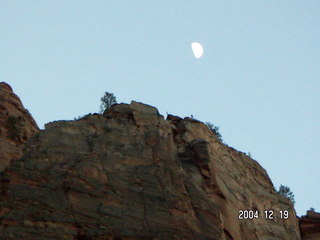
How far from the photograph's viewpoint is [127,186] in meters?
40.9

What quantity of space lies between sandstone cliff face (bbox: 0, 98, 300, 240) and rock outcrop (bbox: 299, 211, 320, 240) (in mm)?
1643

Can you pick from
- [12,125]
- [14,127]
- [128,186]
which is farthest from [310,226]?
[12,125]

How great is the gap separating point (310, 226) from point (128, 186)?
752 inches

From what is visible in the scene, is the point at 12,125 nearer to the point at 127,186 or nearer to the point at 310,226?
the point at 127,186

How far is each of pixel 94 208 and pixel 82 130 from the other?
8.03 m

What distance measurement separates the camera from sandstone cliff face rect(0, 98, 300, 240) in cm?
3775

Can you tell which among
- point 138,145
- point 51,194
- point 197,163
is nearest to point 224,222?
point 197,163

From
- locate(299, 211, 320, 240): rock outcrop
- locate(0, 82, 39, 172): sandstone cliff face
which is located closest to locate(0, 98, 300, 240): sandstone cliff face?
locate(299, 211, 320, 240): rock outcrop

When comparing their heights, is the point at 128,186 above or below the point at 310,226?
below

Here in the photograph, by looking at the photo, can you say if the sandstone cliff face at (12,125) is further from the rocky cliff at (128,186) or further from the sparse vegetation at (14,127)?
the rocky cliff at (128,186)

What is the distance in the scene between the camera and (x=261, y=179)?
54062mm

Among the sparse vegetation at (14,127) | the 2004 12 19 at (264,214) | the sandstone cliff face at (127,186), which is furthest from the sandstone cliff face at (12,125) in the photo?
the 2004 12 19 at (264,214)

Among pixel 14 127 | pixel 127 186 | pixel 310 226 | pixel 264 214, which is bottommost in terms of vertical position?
pixel 127 186

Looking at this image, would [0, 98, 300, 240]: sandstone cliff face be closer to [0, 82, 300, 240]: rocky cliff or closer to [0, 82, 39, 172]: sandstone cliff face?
[0, 82, 300, 240]: rocky cliff
